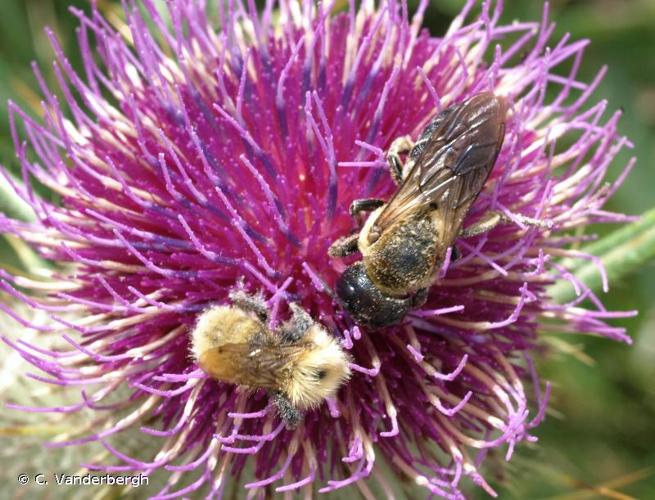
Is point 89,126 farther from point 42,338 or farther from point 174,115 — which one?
point 42,338

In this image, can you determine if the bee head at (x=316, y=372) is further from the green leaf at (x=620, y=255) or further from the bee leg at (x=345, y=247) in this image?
the green leaf at (x=620, y=255)

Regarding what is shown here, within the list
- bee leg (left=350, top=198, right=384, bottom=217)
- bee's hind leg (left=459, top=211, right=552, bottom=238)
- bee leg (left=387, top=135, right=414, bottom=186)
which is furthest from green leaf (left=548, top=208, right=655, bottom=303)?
bee leg (left=350, top=198, right=384, bottom=217)

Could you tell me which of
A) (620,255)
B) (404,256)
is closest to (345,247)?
(404,256)

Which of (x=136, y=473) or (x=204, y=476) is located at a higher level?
(x=204, y=476)

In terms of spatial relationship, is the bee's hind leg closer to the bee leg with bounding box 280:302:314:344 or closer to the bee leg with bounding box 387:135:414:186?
the bee leg with bounding box 387:135:414:186

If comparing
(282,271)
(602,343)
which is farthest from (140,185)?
(602,343)

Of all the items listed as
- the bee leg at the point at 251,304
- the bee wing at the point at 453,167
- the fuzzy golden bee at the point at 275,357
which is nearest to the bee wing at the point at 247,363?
the fuzzy golden bee at the point at 275,357
